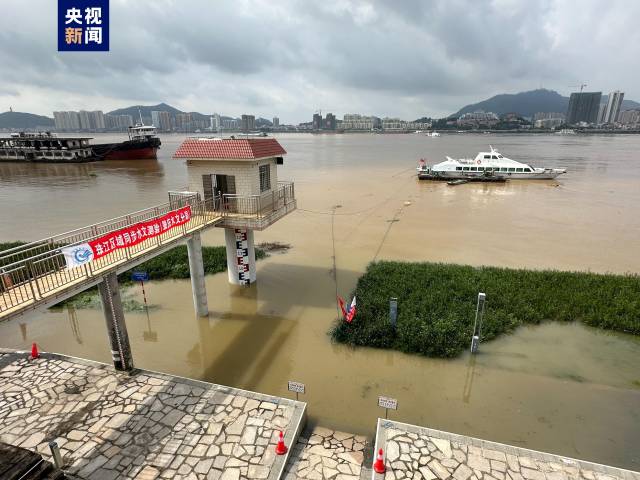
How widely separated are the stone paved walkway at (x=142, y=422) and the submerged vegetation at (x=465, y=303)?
5.45 metres

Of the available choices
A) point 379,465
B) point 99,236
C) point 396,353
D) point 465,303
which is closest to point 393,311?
point 396,353

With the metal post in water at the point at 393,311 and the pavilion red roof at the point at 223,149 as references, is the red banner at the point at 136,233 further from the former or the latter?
the metal post in water at the point at 393,311

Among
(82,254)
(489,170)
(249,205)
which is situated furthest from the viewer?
(489,170)

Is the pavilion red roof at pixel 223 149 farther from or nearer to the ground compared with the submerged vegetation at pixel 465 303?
farther from the ground

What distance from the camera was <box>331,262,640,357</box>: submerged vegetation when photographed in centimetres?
1326

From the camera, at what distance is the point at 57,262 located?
30.4 ft

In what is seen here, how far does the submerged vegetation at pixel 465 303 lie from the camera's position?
1326 centimetres

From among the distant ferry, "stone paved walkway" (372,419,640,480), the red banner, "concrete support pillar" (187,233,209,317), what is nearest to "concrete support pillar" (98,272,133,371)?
the red banner

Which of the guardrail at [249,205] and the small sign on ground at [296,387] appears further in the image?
the guardrail at [249,205]

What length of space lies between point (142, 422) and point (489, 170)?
176ft

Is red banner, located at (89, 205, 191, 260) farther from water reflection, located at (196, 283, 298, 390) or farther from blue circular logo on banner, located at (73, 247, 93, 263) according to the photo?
water reflection, located at (196, 283, 298, 390)

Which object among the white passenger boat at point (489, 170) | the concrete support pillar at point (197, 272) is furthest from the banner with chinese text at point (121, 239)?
the white passenger boat at point (489, 170)

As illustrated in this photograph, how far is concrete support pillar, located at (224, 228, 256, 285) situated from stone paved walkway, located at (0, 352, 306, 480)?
7.35 m

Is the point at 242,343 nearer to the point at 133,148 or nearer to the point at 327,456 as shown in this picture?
the point at 327,456
